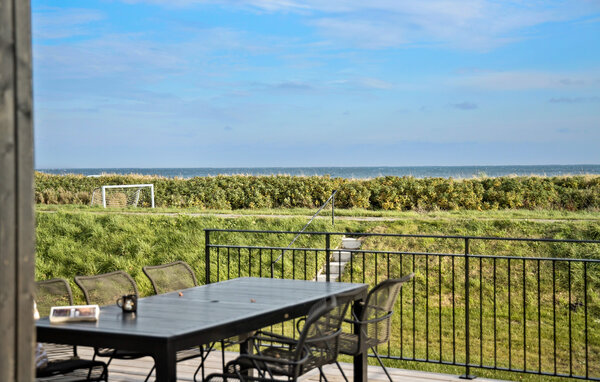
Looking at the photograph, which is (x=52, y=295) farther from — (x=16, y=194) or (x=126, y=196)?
(x=126, y=196)

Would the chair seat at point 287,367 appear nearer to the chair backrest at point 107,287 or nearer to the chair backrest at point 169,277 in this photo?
the chair backrest at point 107,287

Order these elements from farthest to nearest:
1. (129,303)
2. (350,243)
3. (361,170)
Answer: (361,170), (350,243), (129,303)

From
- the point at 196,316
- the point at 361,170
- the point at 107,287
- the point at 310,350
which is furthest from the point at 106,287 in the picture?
the point at 361,170

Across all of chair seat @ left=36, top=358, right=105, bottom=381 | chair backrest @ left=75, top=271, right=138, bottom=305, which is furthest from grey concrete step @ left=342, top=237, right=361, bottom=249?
chair seat @ left=36, top=358, right=105, bottom=381

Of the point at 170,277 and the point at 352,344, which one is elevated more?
the point at 170,277

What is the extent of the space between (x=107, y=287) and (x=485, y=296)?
7.69m

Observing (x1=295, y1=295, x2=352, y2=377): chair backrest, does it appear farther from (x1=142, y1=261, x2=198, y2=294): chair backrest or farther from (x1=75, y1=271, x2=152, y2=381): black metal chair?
(x1=142, y1=261, x2=198, y2=294): chair backrest

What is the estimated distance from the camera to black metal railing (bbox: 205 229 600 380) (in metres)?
9.02

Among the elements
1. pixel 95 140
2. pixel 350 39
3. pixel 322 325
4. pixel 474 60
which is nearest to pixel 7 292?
pixel 322 325

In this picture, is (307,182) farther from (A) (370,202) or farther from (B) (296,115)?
(B) (296,115)

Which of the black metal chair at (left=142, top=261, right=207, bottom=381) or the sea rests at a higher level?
the sea

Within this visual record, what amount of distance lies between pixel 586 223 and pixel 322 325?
10239mm

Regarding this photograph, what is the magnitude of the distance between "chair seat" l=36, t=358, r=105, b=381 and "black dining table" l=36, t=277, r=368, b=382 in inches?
13.2

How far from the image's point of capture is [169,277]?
544 centimetres
